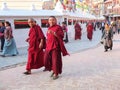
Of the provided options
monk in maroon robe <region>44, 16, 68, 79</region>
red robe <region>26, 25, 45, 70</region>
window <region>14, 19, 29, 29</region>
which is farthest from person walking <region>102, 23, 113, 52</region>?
monk in maroon robe <region>44, 16, 68, 79</region>

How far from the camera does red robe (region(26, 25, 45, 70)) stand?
28.8 feet

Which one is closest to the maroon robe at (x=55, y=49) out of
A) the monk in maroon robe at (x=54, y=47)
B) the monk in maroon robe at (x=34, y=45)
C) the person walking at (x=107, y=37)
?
the monk in maroon robe at (x=54, y=47)

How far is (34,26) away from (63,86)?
2366 millimetres

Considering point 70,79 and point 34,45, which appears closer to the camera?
point 70,79

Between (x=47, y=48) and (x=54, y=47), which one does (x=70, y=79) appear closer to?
(x=54, y=47)

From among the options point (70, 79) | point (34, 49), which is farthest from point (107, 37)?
point (70, 79)

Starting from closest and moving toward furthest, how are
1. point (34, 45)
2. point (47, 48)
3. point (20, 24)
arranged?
1. point (47, 48)
2. point (34, 45)
3. point (20, 24)

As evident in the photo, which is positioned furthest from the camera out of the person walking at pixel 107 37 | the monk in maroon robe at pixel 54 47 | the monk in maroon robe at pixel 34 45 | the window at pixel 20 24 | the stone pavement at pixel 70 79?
the window at pixel 20 24

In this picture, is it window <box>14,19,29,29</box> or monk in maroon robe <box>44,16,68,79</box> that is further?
window <box>14,19,29,29</box>

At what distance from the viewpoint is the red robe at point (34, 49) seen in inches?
345

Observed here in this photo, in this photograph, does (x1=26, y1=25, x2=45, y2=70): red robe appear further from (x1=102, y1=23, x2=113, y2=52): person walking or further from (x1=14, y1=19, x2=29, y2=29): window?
(x1=14, y1=19, x2=29, y2=29): window

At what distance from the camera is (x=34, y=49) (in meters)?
8.86

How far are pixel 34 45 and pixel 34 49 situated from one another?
0.12 meters

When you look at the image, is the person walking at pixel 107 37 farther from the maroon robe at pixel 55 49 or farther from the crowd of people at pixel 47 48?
the maroon robe at pixel 55 49
